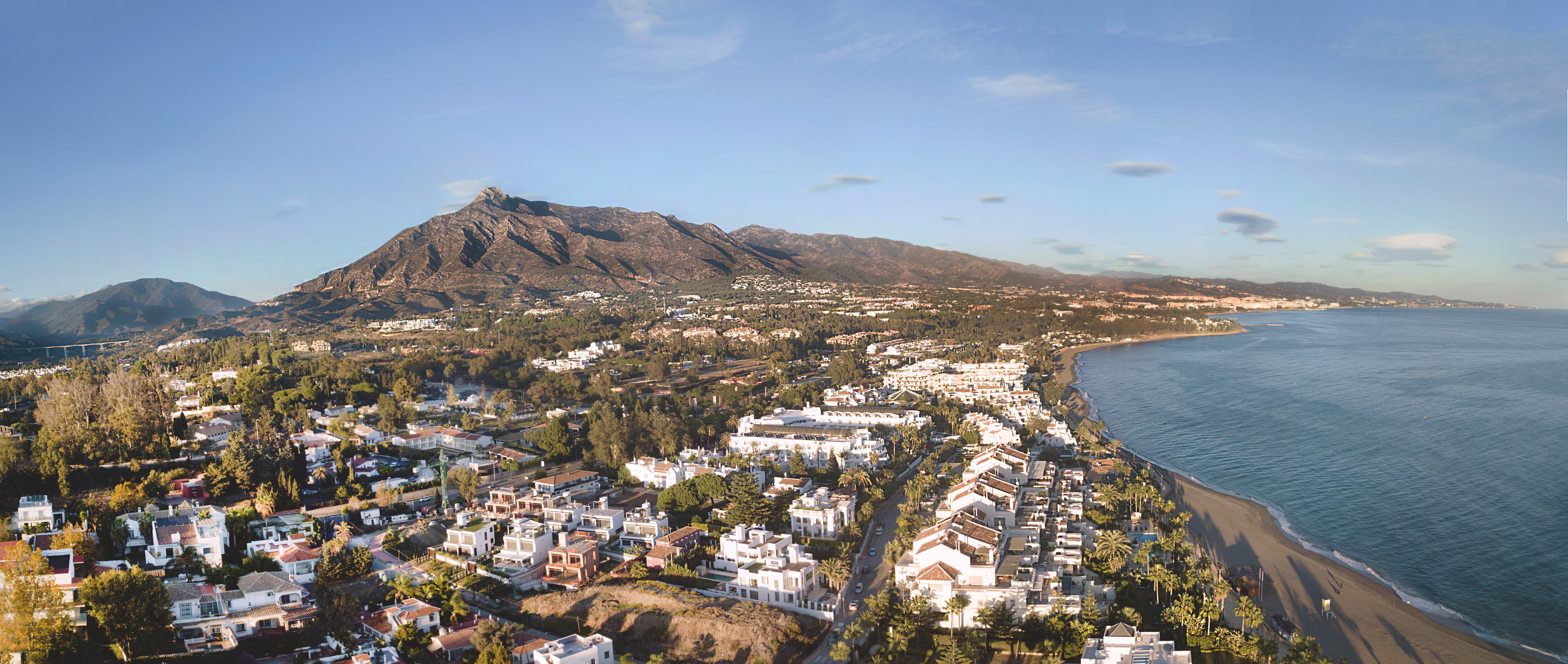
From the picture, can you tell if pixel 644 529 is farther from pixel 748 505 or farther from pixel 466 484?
pixel 466 484

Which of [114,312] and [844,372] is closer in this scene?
[844,372]

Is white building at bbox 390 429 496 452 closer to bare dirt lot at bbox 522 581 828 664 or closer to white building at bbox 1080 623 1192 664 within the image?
bare dirt lot at bbox 522 581 828 664

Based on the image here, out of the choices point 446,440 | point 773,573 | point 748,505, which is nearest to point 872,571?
point 773,573

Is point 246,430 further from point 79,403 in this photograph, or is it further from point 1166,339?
point 1166,339

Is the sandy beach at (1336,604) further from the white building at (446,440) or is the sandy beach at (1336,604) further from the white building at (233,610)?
the white building at (446,440)


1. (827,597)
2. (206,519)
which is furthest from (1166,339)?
(206,519)

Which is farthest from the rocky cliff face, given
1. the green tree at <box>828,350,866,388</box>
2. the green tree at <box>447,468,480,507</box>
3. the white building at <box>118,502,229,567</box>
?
the white building at <box>118,502,229,567</box>
